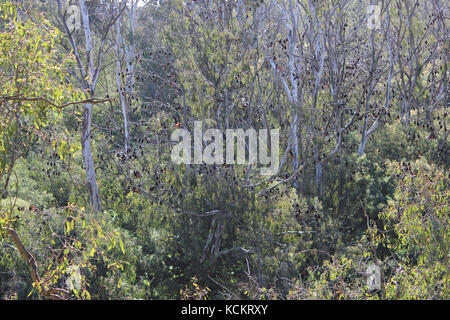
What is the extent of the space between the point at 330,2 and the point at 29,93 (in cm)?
1030

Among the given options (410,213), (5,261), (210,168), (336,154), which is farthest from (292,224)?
(5,261)

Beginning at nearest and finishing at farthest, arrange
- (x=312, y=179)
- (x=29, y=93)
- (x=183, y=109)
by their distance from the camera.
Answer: (x=29, y=93)
(x=183, y=109)
(x=312, y=179)

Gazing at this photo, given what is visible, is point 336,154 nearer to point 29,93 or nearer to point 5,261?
point 5,261

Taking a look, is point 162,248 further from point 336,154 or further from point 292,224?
point 336,154

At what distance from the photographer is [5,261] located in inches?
355

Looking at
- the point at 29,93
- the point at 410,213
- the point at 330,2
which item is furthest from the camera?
the point at 330,2

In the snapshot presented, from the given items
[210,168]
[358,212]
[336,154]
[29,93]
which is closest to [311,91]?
[336,154]

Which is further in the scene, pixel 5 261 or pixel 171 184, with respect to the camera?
pixel 171 184

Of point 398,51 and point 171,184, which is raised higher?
point 398,51

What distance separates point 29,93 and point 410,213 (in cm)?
426
